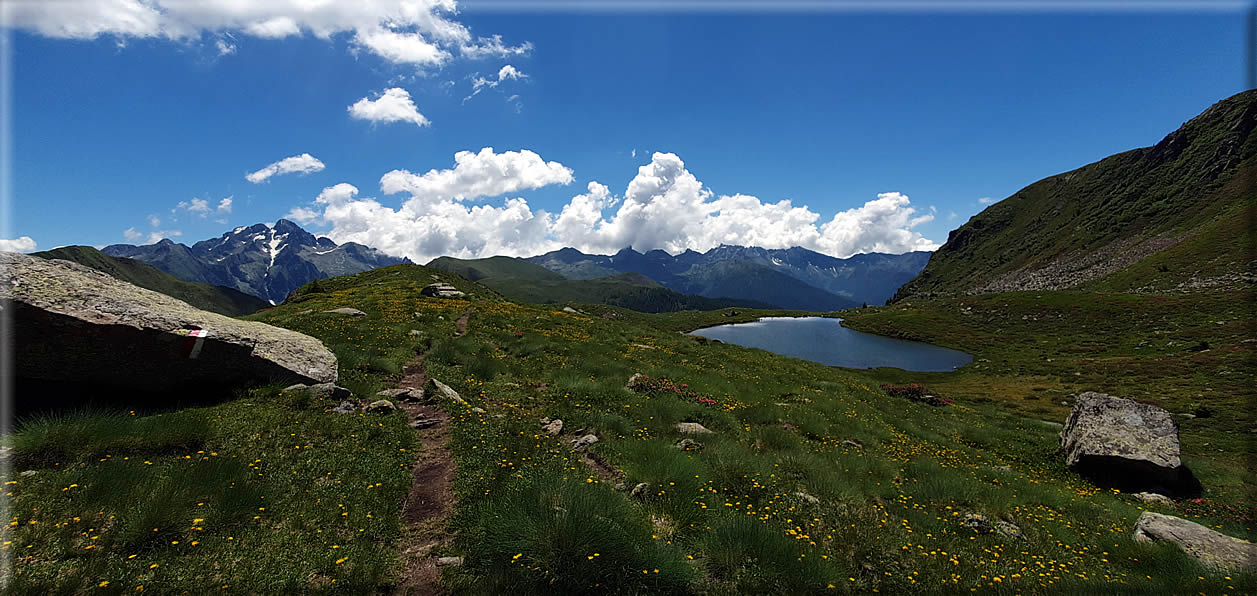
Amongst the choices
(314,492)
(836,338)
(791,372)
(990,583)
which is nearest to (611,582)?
(314,492)

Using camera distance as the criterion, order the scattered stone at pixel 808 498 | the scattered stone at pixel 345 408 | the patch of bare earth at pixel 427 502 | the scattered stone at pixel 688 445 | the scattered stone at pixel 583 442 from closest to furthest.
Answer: the patch of bare earth at pixel 427 502
the scattered stone at pixel 808 498
the scattered stone at pixel 583 442
the scattered stone at pixel 345 408
the scattered stone at pixel 688 445

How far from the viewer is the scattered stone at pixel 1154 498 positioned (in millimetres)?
16797

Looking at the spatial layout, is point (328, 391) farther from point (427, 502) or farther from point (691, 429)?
point (691, 429)

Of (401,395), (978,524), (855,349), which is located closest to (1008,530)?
(978,524)

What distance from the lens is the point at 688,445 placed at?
41.0ft

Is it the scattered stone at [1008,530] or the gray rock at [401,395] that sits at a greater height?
the gray rock at [401,395]

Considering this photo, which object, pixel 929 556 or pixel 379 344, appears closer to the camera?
pixel 929 556

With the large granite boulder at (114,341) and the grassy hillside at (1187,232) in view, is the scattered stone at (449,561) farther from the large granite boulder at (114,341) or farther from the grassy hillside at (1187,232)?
the grassy hillside at (1187,232)

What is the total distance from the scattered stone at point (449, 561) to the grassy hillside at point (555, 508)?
0.18 m

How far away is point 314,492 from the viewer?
826cm

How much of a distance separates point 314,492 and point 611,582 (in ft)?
20.0

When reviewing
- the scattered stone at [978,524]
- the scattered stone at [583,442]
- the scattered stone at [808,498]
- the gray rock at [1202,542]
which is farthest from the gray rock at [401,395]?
the gray rock at [1202,542]

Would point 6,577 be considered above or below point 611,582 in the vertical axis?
above

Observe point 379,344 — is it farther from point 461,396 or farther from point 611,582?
point 611,582
